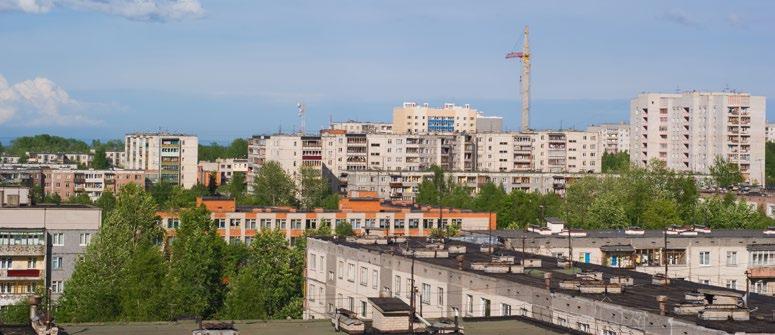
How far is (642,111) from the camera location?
15588 centimetres

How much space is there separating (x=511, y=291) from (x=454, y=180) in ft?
329

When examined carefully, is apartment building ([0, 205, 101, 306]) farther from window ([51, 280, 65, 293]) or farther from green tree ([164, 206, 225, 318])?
green tree ([164, 206, 225, 318])

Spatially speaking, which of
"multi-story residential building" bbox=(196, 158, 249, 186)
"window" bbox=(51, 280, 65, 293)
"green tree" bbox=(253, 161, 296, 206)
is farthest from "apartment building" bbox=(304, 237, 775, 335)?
"multi-story residential building" bbox=(196, 158, 249, 186)

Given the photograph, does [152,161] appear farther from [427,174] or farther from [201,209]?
[201,209]

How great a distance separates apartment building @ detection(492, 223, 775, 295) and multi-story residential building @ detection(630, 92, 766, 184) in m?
89.8

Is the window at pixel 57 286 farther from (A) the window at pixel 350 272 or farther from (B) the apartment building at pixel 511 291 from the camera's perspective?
(A) the window at pixel 350 272

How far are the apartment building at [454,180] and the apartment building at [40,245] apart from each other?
65.6m

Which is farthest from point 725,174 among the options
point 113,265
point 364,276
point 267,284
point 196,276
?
point 364,276

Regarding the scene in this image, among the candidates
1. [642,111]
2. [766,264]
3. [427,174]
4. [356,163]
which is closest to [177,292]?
[766,264]

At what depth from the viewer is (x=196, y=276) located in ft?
189

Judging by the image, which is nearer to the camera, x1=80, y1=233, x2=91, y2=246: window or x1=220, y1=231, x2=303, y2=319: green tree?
x1=220, y1=231, x2=303, y2=319: green tree

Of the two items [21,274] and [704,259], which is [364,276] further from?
[21,274]

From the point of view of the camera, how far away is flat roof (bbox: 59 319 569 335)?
29688 mm

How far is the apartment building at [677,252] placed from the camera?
54.3 metres
